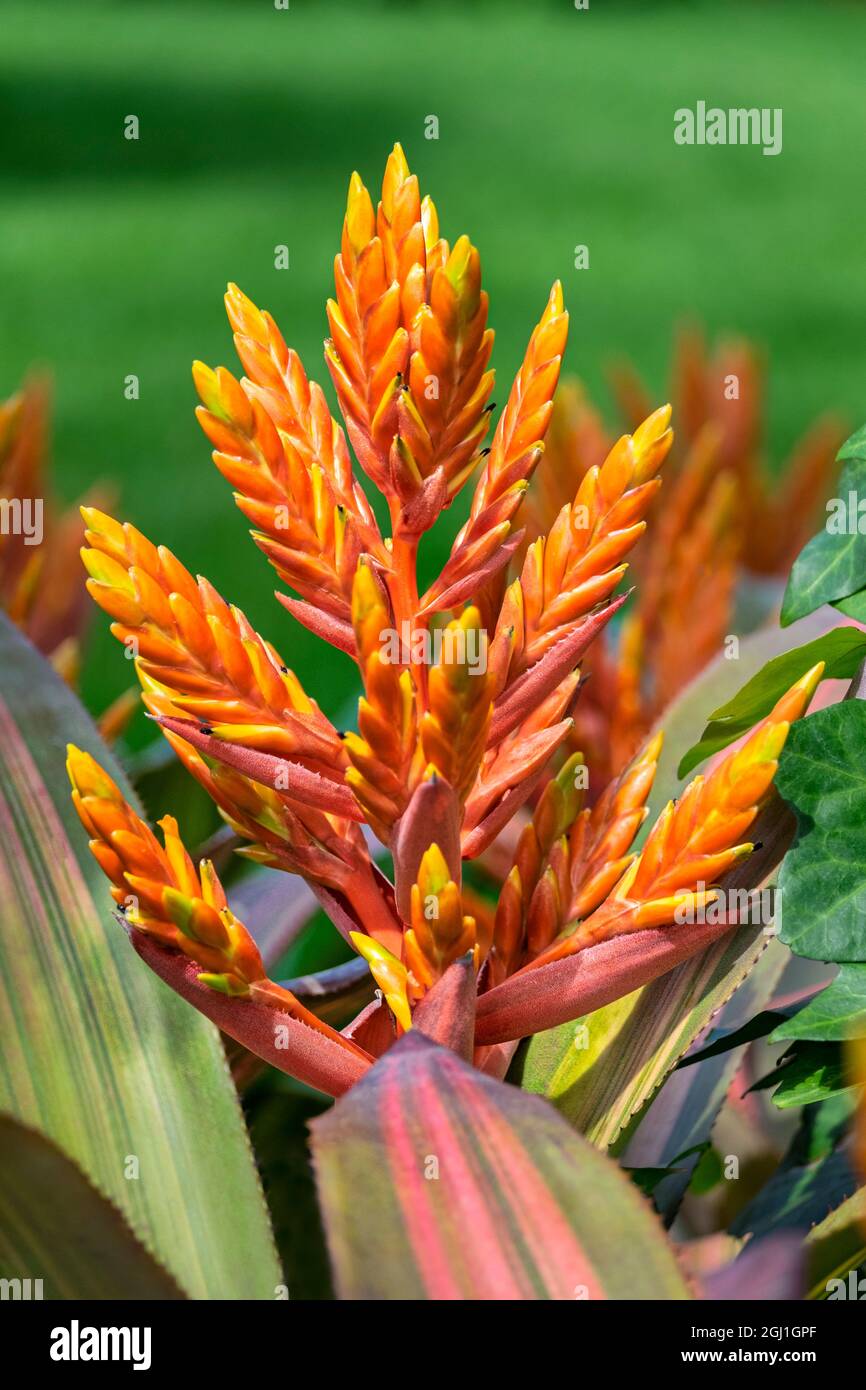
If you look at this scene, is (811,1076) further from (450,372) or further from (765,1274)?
(450,372)

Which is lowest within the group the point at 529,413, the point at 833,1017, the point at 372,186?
the point at 833,1017

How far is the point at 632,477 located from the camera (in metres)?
0.56

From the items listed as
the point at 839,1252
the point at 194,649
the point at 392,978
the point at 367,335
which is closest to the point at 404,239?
the point at 367,335

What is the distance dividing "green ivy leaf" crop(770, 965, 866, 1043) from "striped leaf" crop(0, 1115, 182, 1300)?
0.24m

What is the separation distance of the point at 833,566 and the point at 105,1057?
0.36 metres

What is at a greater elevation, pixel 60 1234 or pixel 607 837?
pixel 607 837

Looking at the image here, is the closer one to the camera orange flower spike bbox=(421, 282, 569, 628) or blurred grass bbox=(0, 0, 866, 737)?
orange flower spike bbox=(421, 282, 569, 628)

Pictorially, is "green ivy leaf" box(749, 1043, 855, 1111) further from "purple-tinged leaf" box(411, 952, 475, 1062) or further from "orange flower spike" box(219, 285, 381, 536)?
"orange flower spike" box(219, 285, 381, 536)

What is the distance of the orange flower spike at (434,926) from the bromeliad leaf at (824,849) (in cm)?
13

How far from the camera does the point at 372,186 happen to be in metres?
5.26

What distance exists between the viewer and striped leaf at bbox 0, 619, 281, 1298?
55cm

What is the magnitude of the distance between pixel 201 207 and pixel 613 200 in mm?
1965

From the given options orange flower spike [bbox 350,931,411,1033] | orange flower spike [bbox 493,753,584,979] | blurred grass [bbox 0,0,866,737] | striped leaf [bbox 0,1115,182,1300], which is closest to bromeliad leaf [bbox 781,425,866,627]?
orange flower spike [bbox 493,753,584,979]

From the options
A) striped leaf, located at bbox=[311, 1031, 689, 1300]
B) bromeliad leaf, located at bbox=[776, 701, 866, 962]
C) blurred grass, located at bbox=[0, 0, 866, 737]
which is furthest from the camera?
blurred grass, located at bbox=[0, 0, 866, 737]
